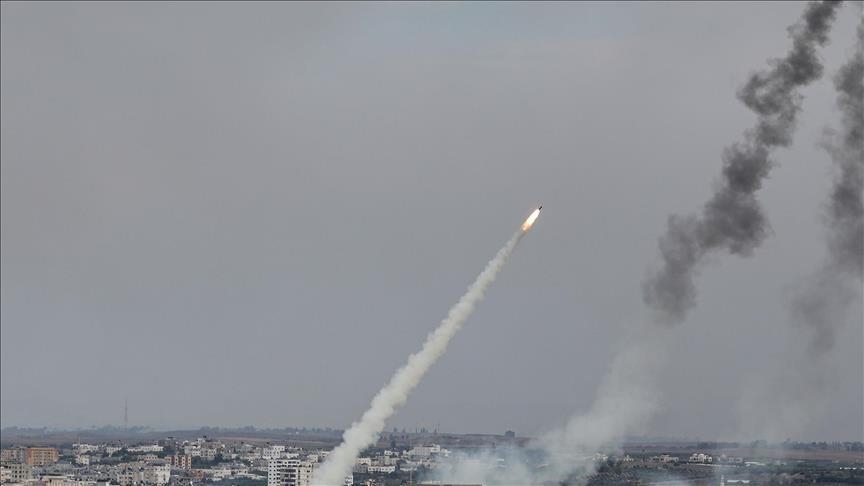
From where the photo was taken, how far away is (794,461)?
159 metres

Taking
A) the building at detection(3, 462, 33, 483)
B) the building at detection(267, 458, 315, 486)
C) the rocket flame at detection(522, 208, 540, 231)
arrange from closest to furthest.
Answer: the rocket flame at detection(522, 208, 540, 231) < the building at detection(267, 458, 315, 486) < the building at detection(3, 462, 33, 483)

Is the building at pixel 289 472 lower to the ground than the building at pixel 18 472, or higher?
lower

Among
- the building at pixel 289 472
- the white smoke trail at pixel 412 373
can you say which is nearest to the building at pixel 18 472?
the building at pixel 289 472

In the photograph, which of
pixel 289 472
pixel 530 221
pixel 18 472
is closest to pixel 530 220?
pixel 530 221

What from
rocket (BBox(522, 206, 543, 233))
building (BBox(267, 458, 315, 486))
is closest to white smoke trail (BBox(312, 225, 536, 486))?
rocket (BBox(522, 206, 543, 233))

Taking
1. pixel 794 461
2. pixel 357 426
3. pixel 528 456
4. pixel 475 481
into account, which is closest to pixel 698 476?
pixel 794 461

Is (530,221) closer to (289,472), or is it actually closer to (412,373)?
(412,373)

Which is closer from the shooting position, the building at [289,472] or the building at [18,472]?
the building at [289,472]

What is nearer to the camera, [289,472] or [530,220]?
[530,220]

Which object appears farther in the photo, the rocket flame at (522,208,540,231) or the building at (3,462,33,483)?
the building at (3,462,33,483)

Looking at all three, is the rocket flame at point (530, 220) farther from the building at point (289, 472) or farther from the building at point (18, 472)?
the building at point (18, 472)

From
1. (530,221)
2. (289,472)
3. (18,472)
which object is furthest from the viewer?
(18,472)

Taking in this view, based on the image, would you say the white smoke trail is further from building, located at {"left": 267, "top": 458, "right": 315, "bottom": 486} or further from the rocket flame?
building, located at {"left": 267, "top": 458, "right": 315, "bottom": 486}

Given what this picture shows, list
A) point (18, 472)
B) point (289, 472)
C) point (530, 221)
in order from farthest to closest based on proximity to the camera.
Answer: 1. point (18, 472)
2. point (289, 472)
3. point (530, 221)
